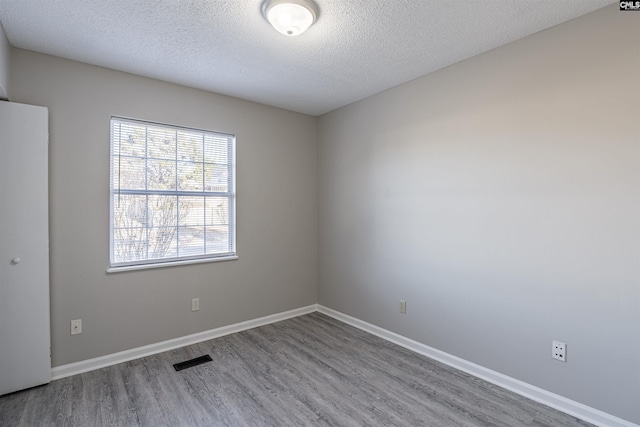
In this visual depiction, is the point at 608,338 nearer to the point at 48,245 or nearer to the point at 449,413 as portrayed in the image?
the point at 449,413

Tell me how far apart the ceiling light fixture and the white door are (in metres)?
1.90

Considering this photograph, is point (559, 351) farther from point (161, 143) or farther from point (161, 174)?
point (161, 143)

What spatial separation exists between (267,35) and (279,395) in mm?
2595

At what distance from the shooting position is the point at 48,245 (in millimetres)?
2428

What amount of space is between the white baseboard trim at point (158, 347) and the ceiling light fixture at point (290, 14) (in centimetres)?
290

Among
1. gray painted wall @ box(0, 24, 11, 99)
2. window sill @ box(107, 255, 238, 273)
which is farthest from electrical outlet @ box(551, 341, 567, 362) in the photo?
gray painted wall @ box(0, 24, 11, 99)

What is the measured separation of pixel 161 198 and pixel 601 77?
11.6ft

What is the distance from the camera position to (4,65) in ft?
7.09

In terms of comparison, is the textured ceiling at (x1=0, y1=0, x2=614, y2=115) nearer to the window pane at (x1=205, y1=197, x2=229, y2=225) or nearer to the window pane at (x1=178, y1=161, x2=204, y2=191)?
the window pane at (x1=178, y1=161, x2=204, y2=191)

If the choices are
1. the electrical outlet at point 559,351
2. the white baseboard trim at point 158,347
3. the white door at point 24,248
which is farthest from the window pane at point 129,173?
the electrical outlet at point 559,351

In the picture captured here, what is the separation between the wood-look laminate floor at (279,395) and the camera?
202 centimetres

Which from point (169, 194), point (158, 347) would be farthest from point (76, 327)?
point (169, 194)

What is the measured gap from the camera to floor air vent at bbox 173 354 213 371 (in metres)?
2.70

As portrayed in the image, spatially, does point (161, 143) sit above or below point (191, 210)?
above
